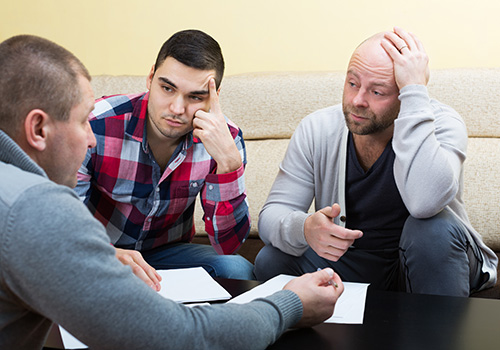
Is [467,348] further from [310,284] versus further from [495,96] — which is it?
[495,96]

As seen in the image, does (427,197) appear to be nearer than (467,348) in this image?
No

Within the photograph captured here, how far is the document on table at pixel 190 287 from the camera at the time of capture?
1.20 m

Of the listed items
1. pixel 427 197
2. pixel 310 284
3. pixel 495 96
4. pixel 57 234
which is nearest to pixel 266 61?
pixel 495 96

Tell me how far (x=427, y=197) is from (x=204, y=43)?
2.28 ft

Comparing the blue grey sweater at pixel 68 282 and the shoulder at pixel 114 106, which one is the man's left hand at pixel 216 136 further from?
the blue grey sweater at pixel 68 282

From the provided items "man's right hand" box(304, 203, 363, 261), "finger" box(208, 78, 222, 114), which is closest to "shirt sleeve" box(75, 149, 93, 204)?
"finger" box(208, 78, 222, 114)

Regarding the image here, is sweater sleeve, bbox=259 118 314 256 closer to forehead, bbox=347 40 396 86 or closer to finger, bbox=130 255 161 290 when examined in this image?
forehead, bbox=347 40 396 86

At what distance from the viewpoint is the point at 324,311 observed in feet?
3.28

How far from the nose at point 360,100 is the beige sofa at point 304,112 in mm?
684

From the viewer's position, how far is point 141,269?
1.25 metres

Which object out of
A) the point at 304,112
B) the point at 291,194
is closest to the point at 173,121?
the point at 291,194

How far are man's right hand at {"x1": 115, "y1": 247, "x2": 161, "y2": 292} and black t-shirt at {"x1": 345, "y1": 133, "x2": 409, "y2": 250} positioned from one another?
65cm

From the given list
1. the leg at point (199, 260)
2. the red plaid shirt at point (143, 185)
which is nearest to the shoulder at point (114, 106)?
the red plaid shirt at point (143, 185)

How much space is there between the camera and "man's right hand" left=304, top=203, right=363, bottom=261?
1.39m
